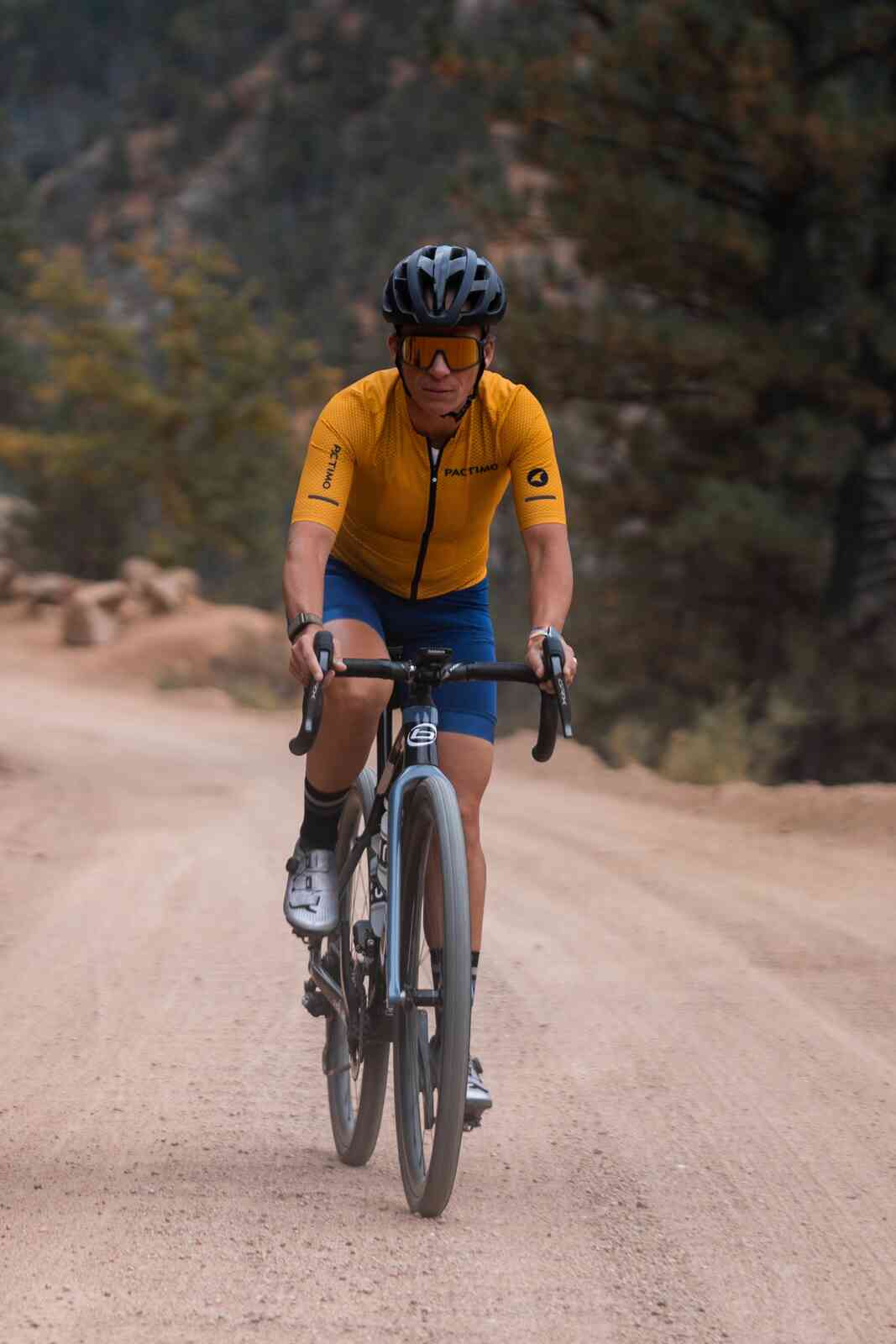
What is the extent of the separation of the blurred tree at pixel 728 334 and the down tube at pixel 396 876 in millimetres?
10539

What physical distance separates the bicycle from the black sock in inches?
1.7

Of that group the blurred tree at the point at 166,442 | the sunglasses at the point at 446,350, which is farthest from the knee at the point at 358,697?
the blurred tree at the point at 166,442

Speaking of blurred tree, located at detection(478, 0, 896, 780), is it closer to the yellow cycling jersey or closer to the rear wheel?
the rear wheel

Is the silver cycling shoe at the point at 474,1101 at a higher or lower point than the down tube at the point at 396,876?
lower

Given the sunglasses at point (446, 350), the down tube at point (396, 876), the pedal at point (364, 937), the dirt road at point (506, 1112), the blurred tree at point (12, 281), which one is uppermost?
the blurred tree at point (12, 281)

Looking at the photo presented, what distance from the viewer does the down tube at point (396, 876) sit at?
3.65 m

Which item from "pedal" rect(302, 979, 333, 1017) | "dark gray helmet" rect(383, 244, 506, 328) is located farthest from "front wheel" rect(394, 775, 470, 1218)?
"dark gray helmet" rect(383, 244, 506, 328)

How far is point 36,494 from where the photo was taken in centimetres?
3262

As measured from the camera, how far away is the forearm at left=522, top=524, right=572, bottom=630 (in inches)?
152

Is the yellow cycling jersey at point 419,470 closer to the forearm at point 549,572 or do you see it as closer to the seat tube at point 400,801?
the forearm at point 549,572

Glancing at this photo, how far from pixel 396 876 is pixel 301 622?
655 mm

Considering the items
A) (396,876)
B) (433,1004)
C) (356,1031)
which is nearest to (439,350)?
(396,876)

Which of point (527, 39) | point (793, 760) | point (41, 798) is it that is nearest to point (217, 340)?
point (527, 39)

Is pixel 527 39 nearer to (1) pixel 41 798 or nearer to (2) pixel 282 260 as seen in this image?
(1) pixel 41 798
